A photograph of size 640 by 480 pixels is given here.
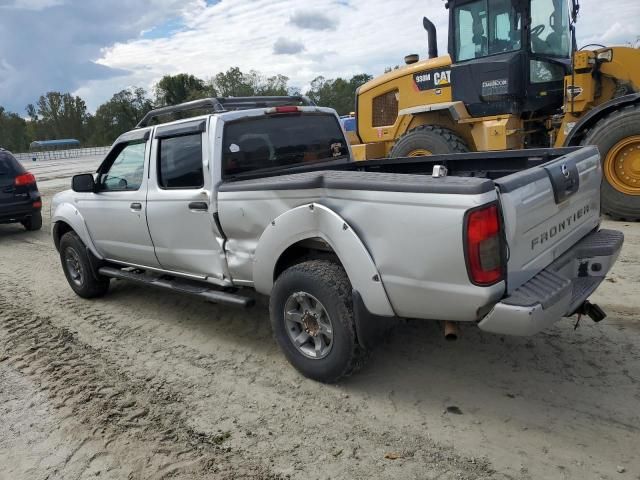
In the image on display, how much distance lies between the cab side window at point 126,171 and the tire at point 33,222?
621 cm

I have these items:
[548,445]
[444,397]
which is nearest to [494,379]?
[444,397]

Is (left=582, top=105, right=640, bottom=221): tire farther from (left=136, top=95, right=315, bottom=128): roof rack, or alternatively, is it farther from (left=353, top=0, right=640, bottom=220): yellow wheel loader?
(left=136, top=95, right=315, bottom=128): roof rack

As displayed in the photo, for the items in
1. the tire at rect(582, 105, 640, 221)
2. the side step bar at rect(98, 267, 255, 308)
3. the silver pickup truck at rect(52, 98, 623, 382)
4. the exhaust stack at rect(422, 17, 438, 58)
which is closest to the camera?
the silver pickup truck at rect(52, 98, 623, 382)

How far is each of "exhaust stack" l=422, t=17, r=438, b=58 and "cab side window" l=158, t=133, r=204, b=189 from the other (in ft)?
19.1

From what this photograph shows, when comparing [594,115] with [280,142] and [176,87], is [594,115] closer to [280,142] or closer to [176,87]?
[280,142]

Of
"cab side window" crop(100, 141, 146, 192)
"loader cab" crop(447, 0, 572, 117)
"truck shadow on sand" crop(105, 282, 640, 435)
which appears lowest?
"truck shadow on sand" crop(105, 282, 640, 435)

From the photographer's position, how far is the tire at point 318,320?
10.8 ft

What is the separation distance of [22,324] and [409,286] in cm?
421

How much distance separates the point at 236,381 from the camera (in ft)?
12.3

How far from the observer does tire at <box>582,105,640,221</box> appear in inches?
265

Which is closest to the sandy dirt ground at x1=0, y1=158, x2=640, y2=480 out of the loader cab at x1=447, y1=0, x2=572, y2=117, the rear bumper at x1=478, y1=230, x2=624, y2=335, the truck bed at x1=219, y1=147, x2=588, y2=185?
the rear bumper at x1=478, y1=230, x2=624, y2=335

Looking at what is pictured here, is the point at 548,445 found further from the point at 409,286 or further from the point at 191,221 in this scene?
the point at 191,221

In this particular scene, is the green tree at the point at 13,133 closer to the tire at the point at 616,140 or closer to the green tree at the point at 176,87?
the green tree at the point at 176,87

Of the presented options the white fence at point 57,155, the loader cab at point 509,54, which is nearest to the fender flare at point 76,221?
the loader cab at point 509,54
